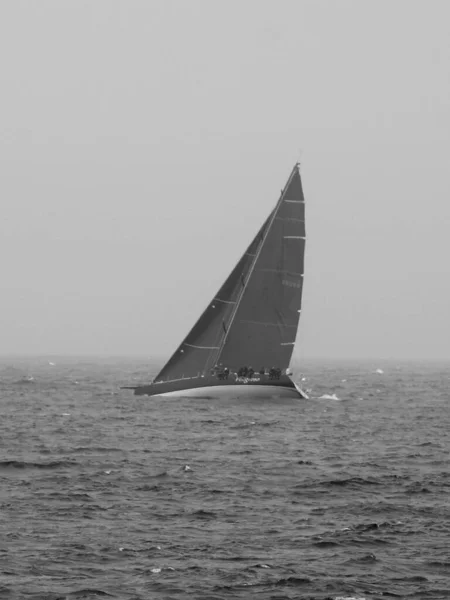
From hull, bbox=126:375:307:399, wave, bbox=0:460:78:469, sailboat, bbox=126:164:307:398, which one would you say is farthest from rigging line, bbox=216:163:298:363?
wave, bbox=0:460:78:469

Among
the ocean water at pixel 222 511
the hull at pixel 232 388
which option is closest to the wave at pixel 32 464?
the ocean water at pixel 222 511

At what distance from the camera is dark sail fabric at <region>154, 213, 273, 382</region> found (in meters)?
68.0

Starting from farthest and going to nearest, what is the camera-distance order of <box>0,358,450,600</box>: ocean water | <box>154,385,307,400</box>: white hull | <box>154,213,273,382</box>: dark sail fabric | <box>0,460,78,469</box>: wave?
<box>154,213,273,382</box>: dark sail fabric → <box>154,385,307,400</box>: white hull → <box>0,460,78,469</box>: wave → <box>0,358,450,600</box>: ocean water

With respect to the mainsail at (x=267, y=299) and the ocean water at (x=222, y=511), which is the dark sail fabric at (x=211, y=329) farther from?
the ocean water at (x=222, y=511)

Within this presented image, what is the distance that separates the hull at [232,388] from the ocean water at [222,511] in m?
9.83

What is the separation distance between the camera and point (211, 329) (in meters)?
68.4

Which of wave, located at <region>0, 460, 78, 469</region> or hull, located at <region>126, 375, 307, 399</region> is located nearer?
wave, located at <region>0, 460, 78, 469</region>

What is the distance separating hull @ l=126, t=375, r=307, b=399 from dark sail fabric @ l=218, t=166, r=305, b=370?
147cm

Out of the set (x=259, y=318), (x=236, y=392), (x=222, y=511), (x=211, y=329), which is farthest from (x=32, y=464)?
(x=211, y=329)

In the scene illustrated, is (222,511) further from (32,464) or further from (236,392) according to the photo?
(236,392)

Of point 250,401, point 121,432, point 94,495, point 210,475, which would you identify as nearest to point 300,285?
point 250,401

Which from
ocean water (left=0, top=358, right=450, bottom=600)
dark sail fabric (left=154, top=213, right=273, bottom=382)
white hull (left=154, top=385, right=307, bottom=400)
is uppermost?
dark sail fabric (left=154, top=213, right=273, bottom=382)

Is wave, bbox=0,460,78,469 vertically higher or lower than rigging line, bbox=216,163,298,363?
lower

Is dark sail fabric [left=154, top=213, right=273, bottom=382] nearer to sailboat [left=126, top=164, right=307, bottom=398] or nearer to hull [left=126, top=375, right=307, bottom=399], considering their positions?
sailboat [left=126, top=164, right=307, bottom=398]
